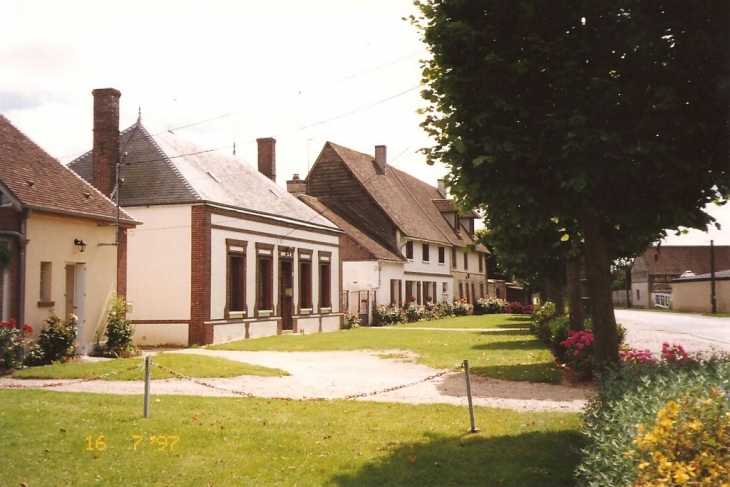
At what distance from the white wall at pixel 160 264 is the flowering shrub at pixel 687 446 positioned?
20839 millimetres

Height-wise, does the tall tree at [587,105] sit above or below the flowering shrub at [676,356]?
above

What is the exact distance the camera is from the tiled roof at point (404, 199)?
4459cm

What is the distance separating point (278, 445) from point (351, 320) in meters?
27.8

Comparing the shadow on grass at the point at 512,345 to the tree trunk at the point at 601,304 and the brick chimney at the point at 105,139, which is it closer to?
the tree trunk at the point at 601,304

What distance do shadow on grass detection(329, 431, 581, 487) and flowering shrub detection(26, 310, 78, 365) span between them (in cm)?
1140

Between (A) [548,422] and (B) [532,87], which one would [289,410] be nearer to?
(A) [548,422]

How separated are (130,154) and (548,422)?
66.2ft

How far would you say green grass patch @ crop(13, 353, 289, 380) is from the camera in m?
15.2

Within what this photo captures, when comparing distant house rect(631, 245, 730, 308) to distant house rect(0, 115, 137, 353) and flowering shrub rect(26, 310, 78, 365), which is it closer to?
distant house rect(0, 115, 137, 353)

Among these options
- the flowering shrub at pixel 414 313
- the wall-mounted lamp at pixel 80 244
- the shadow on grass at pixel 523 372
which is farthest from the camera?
the flowering shrub at pixel 414 313

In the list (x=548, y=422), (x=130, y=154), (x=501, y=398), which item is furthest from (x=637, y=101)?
(x=130, y=154)

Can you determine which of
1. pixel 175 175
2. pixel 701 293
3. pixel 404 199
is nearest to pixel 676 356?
pixel 175 175

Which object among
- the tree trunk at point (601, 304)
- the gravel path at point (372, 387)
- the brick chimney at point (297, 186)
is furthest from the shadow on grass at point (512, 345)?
the brick chimney at point (297, 186)

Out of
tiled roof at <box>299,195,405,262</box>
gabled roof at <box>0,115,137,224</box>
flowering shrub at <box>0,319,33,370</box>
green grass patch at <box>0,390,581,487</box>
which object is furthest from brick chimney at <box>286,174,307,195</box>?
green grass patch at <box>0,390,581,487</box>
